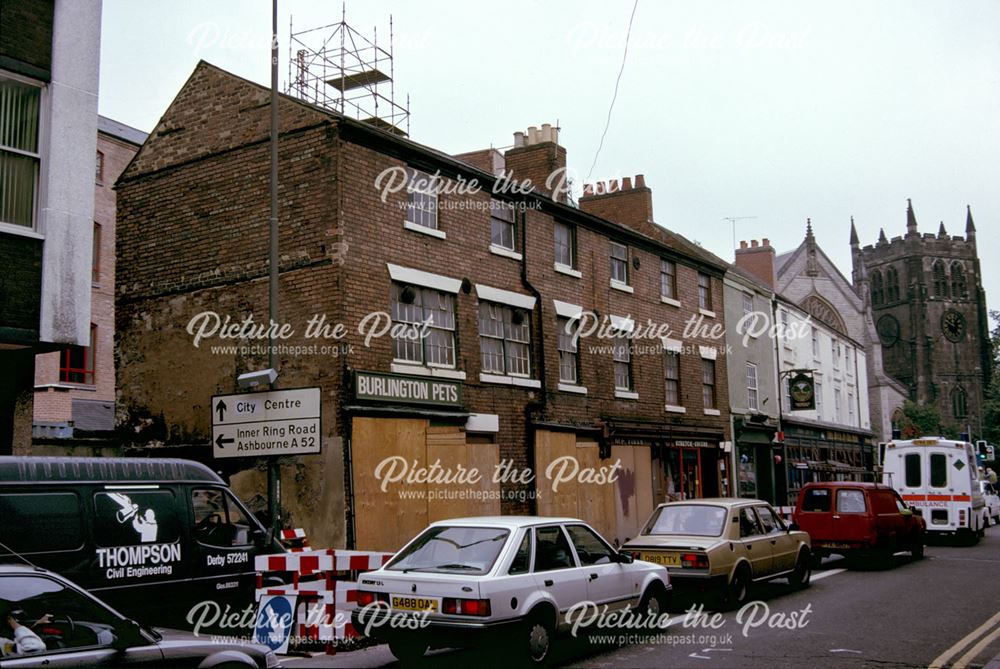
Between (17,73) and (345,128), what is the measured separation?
5738 mm

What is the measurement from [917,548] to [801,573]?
6.33m

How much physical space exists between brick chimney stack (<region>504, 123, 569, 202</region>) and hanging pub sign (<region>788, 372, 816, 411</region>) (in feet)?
45.9

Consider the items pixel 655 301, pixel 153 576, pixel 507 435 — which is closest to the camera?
pixel 153 576

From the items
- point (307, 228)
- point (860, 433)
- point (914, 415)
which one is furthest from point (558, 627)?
point (914, 415)

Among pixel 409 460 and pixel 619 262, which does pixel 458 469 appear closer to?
pixel 409 460

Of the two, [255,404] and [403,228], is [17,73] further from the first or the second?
[403,228]

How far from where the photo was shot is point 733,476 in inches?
1174

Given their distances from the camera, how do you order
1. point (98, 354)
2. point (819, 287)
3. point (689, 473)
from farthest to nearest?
point (819, 287) < point (98, 354) < point (689, 473)

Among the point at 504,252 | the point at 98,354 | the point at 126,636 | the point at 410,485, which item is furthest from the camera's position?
the point at 98,354

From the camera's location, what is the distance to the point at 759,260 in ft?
135

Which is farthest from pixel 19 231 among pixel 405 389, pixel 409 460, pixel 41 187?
pixel 409 460

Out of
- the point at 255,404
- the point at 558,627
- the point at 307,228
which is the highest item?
the point at 307,228

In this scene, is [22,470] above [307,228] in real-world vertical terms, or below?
below

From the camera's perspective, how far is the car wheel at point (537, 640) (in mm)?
8703
